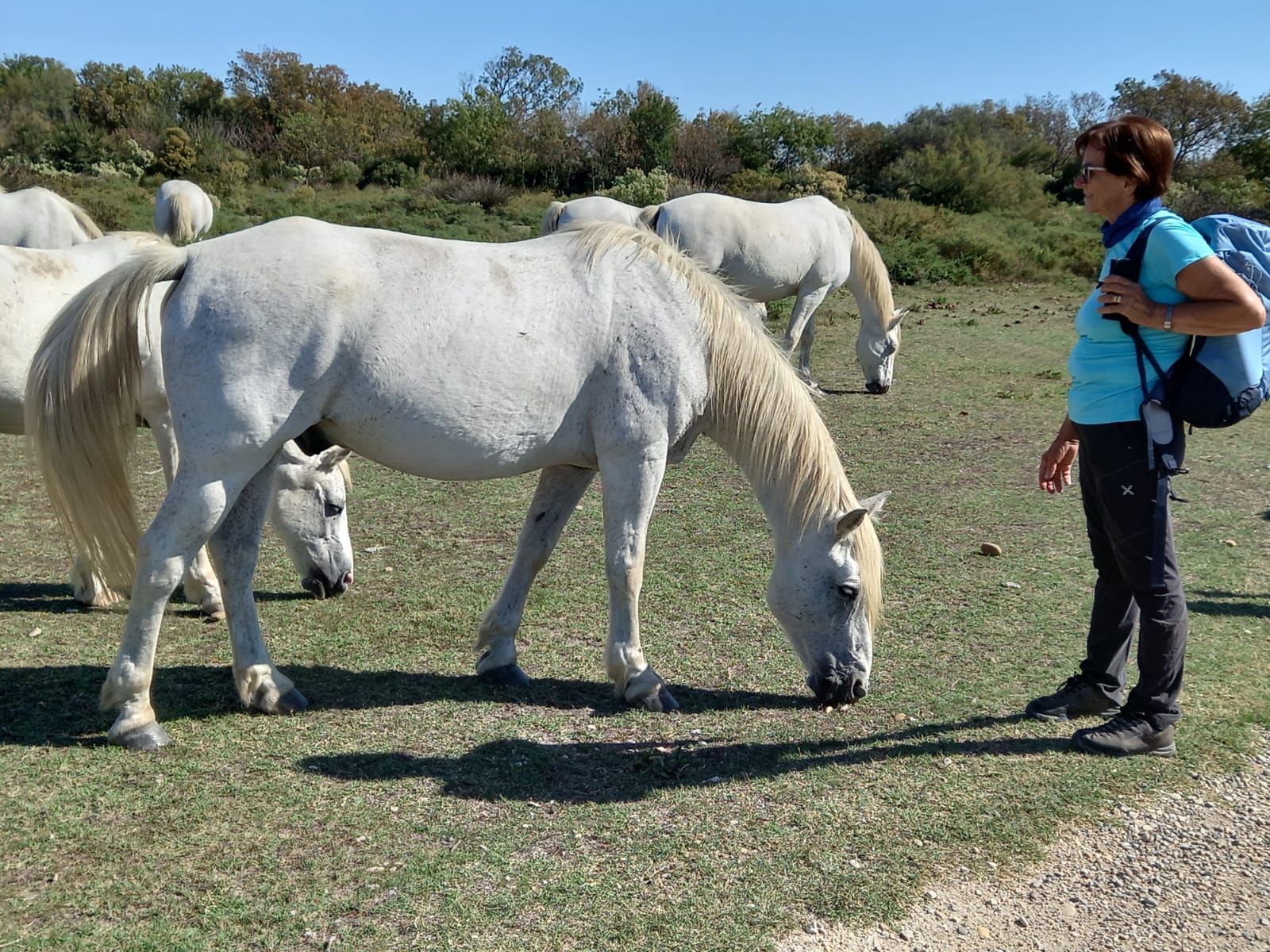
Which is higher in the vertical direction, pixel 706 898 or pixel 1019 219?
pixel 1019 219

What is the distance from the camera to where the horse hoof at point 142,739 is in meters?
3.50

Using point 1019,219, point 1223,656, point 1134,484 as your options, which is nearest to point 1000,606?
point 1223,656

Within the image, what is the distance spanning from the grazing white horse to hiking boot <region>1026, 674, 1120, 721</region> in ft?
2.53

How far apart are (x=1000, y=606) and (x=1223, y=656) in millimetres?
1055

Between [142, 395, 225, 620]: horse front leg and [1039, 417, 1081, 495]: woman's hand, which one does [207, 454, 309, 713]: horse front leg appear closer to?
[142, 395, 225, 620]: horse front leg

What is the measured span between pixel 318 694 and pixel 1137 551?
325 centimetres

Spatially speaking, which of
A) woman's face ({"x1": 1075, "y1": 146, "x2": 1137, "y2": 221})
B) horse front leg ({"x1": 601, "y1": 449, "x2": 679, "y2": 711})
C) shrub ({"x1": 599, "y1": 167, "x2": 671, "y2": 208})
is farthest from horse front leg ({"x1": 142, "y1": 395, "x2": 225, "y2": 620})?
shrub ({"x1": 599, "y1": 167, "x2": 671, "y2": 208})

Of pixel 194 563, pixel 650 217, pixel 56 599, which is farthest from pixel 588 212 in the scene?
pixel 194 563

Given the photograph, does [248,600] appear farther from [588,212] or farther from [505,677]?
[588,212]

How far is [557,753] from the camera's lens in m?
→ 3.66

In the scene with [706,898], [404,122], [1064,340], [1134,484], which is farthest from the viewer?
[404,122]

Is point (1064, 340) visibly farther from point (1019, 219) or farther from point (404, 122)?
point (404, 122)

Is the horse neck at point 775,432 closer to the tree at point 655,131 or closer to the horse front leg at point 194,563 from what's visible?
the horse front leg at point 194,563

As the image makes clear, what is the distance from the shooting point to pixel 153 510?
253 inches
